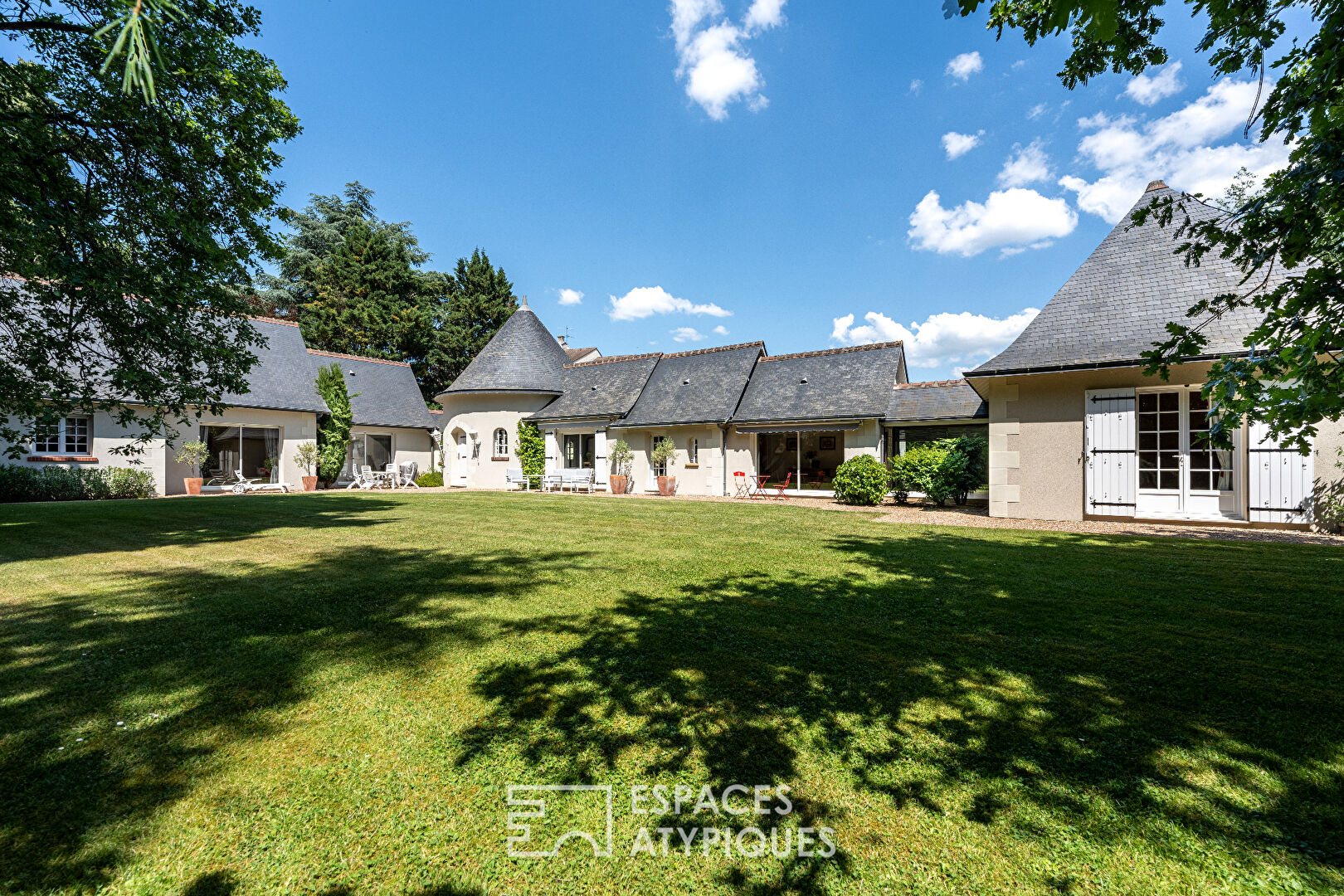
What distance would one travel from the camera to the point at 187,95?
7953 millimetres

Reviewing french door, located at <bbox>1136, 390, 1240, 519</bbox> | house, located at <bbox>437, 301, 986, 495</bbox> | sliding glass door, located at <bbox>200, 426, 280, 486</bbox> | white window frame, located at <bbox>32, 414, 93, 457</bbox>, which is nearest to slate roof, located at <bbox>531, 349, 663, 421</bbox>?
house, located at <bbox>437, 301, 986, 495</bbox>

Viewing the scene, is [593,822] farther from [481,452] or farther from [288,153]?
[481,452]

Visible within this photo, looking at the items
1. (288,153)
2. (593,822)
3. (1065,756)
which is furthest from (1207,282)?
(288,153)

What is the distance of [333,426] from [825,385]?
19.1m

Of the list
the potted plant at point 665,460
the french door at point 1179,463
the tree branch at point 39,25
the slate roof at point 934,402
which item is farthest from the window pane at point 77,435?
the french door at point 1179,463

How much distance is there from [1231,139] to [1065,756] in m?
4.56

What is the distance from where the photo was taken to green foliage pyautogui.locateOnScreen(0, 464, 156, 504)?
14859 mm

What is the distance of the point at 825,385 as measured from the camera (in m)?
18.2

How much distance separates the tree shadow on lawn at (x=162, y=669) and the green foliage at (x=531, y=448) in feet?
50.1

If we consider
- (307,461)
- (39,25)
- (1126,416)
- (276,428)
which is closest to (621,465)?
(307,461)

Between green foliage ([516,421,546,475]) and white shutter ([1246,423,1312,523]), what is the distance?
19.3 metres

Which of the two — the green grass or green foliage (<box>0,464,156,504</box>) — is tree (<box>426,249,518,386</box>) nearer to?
green foliage (<box>0,464,156,504</box>)

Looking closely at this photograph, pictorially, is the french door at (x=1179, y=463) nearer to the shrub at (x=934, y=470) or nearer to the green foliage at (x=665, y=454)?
the shrub at (x=934, y=470)

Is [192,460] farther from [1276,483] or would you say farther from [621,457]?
[1276,483]
